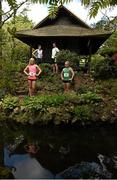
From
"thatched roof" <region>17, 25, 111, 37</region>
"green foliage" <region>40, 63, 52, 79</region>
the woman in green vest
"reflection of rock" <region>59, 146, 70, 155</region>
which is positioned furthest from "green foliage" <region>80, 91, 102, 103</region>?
"thatched roof" <region>17, 25, 111, 37</region>

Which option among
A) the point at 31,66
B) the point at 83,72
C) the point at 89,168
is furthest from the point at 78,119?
the point at 83,72

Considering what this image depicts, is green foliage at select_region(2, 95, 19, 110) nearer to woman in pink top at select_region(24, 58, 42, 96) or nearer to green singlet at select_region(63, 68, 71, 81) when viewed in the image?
woman in pink top at select_region(24, 58, 42, 96)

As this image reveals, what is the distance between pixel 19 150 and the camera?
1066cm

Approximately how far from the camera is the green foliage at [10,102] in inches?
626

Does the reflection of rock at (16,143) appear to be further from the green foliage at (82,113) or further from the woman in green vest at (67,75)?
the woman in green vest at (67,75)

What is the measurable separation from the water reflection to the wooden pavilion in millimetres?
15430

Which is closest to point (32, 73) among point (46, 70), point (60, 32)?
point (46, 70)

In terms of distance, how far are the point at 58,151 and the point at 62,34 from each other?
1547 cm

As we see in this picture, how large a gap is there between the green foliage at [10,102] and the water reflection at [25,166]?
538cm

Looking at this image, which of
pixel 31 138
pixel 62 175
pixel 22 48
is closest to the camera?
pixel 62 175

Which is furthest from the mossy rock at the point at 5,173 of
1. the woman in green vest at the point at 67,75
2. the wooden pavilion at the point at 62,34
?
the wooden pavilion at the point at 62,34

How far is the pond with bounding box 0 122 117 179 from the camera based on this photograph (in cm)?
839

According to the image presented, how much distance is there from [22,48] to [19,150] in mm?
36112

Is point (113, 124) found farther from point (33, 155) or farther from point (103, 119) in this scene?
point (33, 155)
